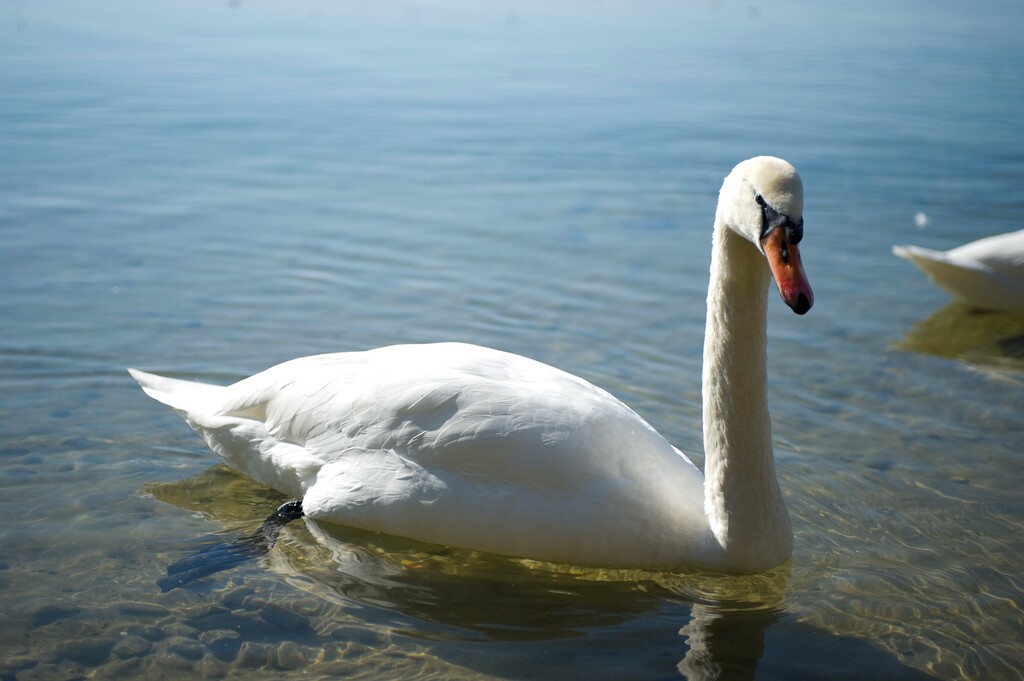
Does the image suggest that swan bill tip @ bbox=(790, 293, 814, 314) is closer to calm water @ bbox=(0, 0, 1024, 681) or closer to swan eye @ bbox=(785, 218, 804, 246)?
swan eye @ bbox=(785, 218, 804, 246)

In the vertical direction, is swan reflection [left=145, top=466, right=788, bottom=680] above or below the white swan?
below

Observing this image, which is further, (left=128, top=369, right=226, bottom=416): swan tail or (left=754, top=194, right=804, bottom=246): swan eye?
(left=128, top=369, right=226, bottom=416): swan tail

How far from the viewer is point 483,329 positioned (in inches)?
305

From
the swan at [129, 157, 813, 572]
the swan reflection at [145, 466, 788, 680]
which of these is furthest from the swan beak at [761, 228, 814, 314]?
the swan reflection at [145, 466, 788, 680]

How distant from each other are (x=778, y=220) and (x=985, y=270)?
5.20 metres

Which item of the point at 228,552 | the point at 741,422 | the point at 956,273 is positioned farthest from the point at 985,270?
the point at 228,552

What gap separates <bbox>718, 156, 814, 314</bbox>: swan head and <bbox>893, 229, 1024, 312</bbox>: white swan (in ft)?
16.4

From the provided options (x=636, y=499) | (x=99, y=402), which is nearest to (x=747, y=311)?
(x=636, y=499)

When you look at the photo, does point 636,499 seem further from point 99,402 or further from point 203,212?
point 203,212

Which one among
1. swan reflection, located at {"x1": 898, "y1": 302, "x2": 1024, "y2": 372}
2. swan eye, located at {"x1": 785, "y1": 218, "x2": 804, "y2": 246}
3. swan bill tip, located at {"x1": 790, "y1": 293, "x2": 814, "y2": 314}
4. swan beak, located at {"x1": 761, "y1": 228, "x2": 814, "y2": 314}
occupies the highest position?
swan eye, located at {"x1": 785, "y1": 218, "x2": 804, "y2": 246}

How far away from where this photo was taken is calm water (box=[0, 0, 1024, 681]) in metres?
4.34

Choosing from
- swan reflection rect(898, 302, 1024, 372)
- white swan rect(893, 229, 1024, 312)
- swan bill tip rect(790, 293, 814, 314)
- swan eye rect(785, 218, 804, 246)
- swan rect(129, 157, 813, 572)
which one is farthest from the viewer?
white swan rect(893, 229, 1024, 312)

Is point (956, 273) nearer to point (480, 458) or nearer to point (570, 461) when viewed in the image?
point (570, 461)

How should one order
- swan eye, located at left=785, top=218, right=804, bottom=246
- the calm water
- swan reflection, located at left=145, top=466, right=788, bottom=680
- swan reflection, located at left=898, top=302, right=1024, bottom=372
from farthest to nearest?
swan reflection, located at left=898, top=302, right=1024, bottom=372 < the calm water < swan reflection, located at left=145, top=466, right=788, bottom=680 < swan eye, located at left=785, top=218, right=804, bottom=246
